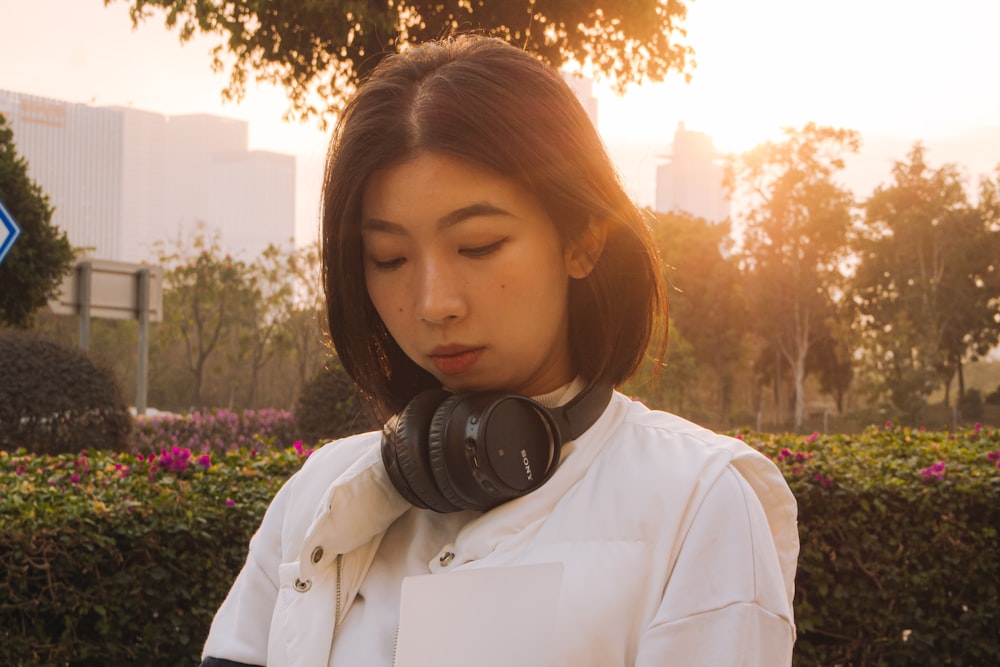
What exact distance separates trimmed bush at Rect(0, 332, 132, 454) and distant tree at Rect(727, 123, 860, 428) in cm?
3313

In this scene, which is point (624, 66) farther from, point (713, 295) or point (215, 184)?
point (215, 184)

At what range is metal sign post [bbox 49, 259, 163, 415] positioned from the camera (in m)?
13.6

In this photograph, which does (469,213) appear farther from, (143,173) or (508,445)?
(143,173)

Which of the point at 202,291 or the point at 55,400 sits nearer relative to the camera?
the point at 55,400

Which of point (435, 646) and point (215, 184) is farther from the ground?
point (215, 184)

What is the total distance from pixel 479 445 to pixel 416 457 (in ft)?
0.34

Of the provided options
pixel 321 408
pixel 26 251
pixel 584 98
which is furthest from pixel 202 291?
pixel 584 98

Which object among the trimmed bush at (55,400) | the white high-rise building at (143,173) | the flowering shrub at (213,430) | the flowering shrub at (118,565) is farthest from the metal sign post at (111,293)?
the white high-rise building at (143,173)

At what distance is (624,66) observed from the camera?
32.8ft

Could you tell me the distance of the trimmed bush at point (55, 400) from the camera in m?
10.2

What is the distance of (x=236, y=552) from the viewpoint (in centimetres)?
399

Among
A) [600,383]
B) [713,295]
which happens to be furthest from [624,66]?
[713,295]

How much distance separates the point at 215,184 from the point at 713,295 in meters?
148

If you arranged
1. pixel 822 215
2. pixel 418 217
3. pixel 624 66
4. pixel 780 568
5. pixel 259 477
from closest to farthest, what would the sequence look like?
pixel 780 568 < pixel 418 217 < pixel 259 477 < pixel 624 66 < pixel 822 215
